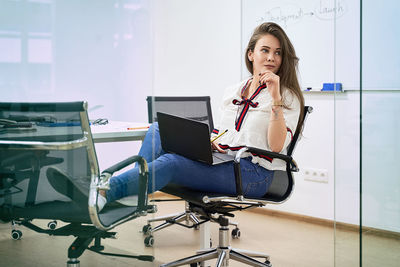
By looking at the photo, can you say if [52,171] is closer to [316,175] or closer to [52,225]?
[52,225]

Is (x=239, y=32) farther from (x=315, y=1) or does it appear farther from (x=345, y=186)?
(x=345, y=186)

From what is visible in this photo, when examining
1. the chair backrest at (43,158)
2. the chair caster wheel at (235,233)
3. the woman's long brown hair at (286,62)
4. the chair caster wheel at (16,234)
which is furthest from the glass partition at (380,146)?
the chair caster wheel at (235,233)

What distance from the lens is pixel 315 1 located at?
340 cm

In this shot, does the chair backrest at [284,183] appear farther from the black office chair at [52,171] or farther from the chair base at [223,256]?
the black office chair at [52,171]

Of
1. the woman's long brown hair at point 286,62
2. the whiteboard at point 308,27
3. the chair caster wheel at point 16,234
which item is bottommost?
the chair caster wheel at point 16,234

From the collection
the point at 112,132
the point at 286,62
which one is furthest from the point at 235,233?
the point at 112,132

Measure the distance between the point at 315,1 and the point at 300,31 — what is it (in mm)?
233

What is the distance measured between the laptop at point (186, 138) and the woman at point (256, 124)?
0.04 metres

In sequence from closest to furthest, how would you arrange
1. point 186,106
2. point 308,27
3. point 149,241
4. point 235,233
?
1. point 149,241
2. point 186,106
3. point 235,233
4. point 308,27

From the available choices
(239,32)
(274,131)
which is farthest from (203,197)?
(239,32)

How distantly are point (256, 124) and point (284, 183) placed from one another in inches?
12.2

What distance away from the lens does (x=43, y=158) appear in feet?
3.68

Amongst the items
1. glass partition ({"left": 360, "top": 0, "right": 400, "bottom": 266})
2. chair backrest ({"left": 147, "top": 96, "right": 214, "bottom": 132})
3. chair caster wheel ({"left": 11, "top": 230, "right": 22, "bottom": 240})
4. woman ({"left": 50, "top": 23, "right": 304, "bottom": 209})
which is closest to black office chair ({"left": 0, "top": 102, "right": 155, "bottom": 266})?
chair caster wheel ({"left": 11, "top": 230, "right": 22, "bottom": 240})

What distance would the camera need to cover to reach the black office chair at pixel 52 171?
3.59ft
